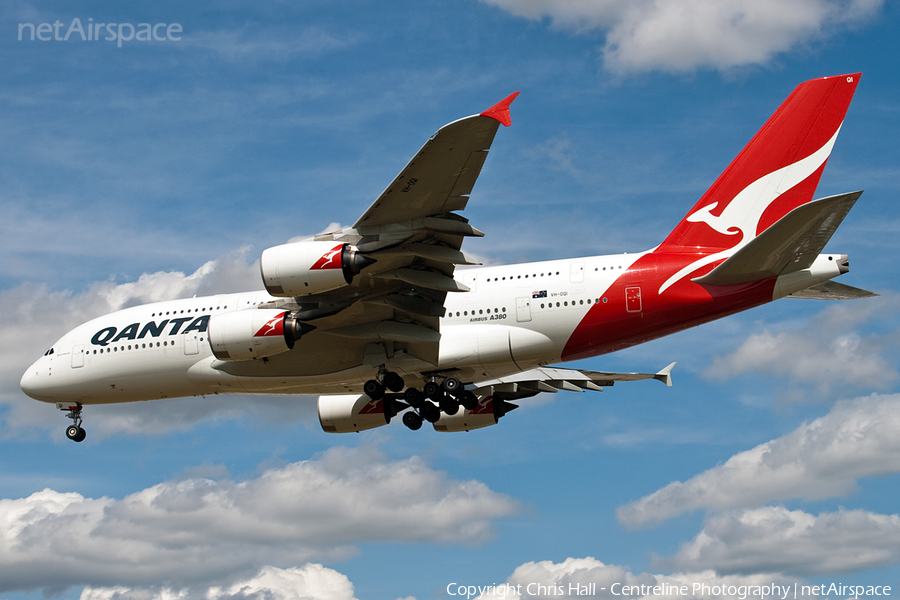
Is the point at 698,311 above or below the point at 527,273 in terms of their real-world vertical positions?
below

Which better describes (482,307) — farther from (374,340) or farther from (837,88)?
(837,88)

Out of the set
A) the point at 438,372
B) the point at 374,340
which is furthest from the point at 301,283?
the point at 438,372

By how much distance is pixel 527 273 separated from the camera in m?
23.1

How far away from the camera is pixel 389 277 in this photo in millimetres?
21062

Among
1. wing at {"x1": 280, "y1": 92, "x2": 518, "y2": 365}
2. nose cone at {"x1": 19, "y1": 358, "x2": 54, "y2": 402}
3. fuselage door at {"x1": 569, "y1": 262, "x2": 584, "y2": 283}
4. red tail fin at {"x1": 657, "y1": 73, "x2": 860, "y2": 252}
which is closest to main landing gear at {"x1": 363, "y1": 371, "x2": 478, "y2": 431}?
wing at {"x1": 280, "y1": 92, "x2": 518, "y2": 365}

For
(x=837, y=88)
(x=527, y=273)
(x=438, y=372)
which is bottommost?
(x=438, y=372)

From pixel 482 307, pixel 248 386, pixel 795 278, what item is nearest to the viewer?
pixel 795 278

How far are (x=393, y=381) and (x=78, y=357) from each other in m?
9.57

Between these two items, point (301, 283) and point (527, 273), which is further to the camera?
point (527, 273)

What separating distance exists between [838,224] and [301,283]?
444 inches

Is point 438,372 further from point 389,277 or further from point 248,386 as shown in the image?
point 248,386

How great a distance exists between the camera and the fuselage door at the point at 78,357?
1027 inches

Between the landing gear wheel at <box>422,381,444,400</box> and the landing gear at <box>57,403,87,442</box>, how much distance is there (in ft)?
34.9

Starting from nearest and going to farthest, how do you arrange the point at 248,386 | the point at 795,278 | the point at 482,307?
the point at 795,278 < the point at 482,307 < the point at 248,386
